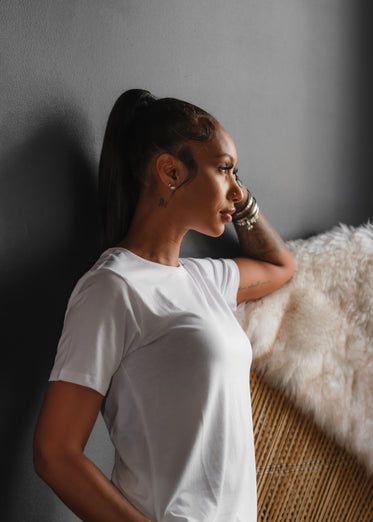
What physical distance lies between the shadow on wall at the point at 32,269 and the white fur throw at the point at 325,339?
18.7 inches

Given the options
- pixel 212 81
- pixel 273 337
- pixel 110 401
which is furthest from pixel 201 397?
pixel 212 81

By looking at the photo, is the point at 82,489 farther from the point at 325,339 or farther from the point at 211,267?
the point at 325,339

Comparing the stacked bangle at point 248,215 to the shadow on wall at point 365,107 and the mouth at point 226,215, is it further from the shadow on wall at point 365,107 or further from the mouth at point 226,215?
the shadow on wall at point 365,107

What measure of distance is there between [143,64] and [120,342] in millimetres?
707

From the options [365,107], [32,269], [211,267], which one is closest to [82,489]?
[32,269]

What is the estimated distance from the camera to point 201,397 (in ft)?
2.96

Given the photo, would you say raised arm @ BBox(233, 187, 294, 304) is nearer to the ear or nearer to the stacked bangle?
the stacked bangle

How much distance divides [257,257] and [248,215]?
0.41 feet

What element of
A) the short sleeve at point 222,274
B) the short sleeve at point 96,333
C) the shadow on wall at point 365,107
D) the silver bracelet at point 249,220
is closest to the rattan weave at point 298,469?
the short sleeve at point 222,274

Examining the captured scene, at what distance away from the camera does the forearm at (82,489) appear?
0.81 meters

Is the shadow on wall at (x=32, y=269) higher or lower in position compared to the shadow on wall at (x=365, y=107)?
lower

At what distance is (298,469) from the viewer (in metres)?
1.28

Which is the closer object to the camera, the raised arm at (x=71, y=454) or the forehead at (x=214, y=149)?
the raised arm at (x=71, y=454)

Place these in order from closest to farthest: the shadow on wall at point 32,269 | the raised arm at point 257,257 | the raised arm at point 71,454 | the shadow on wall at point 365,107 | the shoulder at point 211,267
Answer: the raised arm at point 71,454, the shadow on wall at point 32,269, the shoulder at point 211,267, the raised arm at point 257,257, the shadow on wall at point 365,107
